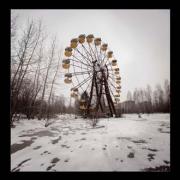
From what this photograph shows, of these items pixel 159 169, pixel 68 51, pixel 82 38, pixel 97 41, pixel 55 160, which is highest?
pixel 97 41

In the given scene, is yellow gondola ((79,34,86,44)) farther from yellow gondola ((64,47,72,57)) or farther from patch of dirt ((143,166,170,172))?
patch of dirt ((143,166,170,172))

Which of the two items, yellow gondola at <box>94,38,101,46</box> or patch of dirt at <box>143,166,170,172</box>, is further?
yellow gondola at <box>94,38,101,46</box>

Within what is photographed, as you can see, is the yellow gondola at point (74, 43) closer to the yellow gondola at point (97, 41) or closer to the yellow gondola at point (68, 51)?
the yellow gondola at point (68, 51)

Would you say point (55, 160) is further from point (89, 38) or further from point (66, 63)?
point (89, 38)

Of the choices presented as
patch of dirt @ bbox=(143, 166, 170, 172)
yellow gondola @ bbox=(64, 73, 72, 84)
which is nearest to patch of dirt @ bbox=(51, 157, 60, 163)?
patch of dirt @ bbox=(143, 166, 170, 172)

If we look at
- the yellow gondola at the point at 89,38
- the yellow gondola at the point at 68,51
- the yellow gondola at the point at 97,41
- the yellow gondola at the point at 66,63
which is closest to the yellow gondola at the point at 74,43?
the yellow gondola at the point at 68,51

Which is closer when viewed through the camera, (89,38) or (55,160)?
(55,160)

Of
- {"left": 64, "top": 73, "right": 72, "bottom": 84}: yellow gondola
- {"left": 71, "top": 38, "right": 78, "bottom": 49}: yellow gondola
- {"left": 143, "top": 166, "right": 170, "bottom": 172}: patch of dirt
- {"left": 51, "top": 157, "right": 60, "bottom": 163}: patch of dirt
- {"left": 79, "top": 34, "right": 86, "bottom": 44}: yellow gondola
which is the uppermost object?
{"left": 79, "top": 34, "right": 86, "bottom": 44}: yellow gondola

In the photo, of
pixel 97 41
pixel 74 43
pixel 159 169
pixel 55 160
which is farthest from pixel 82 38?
pixel 159 169

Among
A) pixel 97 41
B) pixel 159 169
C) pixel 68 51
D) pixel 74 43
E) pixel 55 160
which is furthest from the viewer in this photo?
pixel 97 41

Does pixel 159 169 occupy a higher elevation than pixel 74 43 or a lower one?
lower
